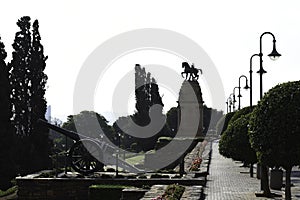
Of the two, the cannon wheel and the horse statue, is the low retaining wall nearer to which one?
the cannon wheel

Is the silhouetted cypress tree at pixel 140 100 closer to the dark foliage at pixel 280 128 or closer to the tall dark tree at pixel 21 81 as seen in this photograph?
the tall dark tree at pixel 21 81

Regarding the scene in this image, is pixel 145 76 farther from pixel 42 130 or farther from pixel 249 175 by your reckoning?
pixel 249 175

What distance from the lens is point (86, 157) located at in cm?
2595

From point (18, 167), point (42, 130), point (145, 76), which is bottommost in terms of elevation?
point (18, 167)

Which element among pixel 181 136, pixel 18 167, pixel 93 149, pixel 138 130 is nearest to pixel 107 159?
pixel 93 149

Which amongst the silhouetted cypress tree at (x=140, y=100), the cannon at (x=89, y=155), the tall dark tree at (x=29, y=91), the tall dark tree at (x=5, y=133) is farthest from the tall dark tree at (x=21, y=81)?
the silhouetted cypress tree at (x=140, y=100)

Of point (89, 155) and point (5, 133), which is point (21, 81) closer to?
point (5, 133)

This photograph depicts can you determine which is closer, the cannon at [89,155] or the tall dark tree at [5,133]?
the cannon at [89,155]

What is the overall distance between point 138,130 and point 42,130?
26.4m

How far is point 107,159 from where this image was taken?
86.7 ft

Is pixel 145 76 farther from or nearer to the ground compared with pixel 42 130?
farther from the ground

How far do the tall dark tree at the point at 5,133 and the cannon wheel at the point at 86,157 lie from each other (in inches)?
411

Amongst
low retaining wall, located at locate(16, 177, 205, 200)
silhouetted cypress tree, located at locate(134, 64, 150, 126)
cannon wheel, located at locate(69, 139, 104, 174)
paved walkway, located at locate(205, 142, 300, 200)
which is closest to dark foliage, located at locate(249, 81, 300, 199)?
paved walkway, located at locate(205, 142, 300, 200)

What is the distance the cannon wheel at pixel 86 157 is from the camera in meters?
25.6
